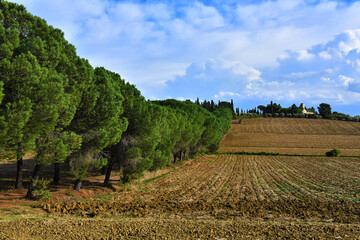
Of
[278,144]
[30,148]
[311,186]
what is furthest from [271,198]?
[278,144]

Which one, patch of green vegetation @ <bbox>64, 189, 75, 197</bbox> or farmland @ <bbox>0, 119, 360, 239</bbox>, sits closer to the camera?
farmland @ <bbox>0, 119, 360, 239</bbox>

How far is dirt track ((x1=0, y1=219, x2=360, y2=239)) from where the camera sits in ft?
29.1

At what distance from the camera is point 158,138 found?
Result: 81.8 feet

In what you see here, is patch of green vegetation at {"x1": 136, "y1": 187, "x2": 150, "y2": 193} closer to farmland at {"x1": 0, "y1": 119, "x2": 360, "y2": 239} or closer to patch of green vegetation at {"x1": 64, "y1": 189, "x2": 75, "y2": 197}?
farmland at {"x1": 0, "y1": 119, "x2": 360, "y2": 239}

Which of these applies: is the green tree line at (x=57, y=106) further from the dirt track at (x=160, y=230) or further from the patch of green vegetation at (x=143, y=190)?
the dirt track at (x=160, y=230)

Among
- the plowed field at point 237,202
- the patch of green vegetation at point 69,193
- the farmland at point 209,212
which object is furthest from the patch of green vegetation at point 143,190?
the patch of green vegetation at point 69,193

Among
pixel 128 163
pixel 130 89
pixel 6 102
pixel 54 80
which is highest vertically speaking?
pixel 130 89

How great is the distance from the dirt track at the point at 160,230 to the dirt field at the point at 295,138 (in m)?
59.4

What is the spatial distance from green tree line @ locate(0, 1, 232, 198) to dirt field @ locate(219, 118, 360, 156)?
52.9 metres

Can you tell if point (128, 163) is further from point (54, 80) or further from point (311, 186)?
point (311, 186)

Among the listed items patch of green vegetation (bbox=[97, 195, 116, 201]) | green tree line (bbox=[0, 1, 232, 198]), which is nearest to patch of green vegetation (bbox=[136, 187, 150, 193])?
green tree line (bbox=[0, 1, 232, 198])

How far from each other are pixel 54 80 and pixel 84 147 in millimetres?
6173

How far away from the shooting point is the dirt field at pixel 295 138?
69.3 meters

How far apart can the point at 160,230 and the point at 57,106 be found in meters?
9.08
